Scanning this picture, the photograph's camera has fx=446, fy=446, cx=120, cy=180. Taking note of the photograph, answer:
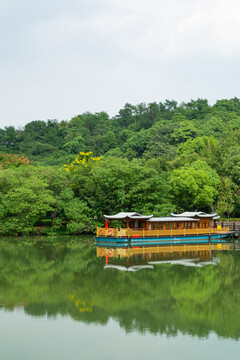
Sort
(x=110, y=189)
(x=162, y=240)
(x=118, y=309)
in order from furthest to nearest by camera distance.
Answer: (x=110, y=189), (x=162, y=240), (x=118, y=309)

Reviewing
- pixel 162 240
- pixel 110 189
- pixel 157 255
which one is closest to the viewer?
pixel 157 255

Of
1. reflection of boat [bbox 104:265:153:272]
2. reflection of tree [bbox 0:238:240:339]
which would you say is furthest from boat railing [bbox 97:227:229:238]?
reflection of boat [bbox 104:265:153:272]

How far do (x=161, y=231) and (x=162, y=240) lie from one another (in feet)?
2.17

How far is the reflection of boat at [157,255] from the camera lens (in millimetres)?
21984

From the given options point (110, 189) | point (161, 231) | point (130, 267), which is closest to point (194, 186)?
point (110, 189)

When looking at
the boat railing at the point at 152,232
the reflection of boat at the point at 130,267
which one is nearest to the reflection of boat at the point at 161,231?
the boat railing at the point at 152,232

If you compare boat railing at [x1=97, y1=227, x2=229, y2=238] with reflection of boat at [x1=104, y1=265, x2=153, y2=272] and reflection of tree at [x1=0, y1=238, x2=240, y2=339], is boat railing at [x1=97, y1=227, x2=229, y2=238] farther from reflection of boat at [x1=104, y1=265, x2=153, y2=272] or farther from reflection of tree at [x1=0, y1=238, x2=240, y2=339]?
reflection of boat at [x1=104, y1=265, x2=153, y2=272]

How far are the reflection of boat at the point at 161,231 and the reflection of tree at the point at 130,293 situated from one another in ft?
26.2

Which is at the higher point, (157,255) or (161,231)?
(161,231)

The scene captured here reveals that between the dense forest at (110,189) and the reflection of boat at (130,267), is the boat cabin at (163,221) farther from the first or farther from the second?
the reflection of boat at (130,267)

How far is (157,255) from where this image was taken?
2553cm

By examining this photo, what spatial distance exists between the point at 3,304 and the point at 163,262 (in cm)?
1062

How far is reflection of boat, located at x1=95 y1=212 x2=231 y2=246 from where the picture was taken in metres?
31.2

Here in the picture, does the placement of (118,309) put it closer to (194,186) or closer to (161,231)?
(161,231)
